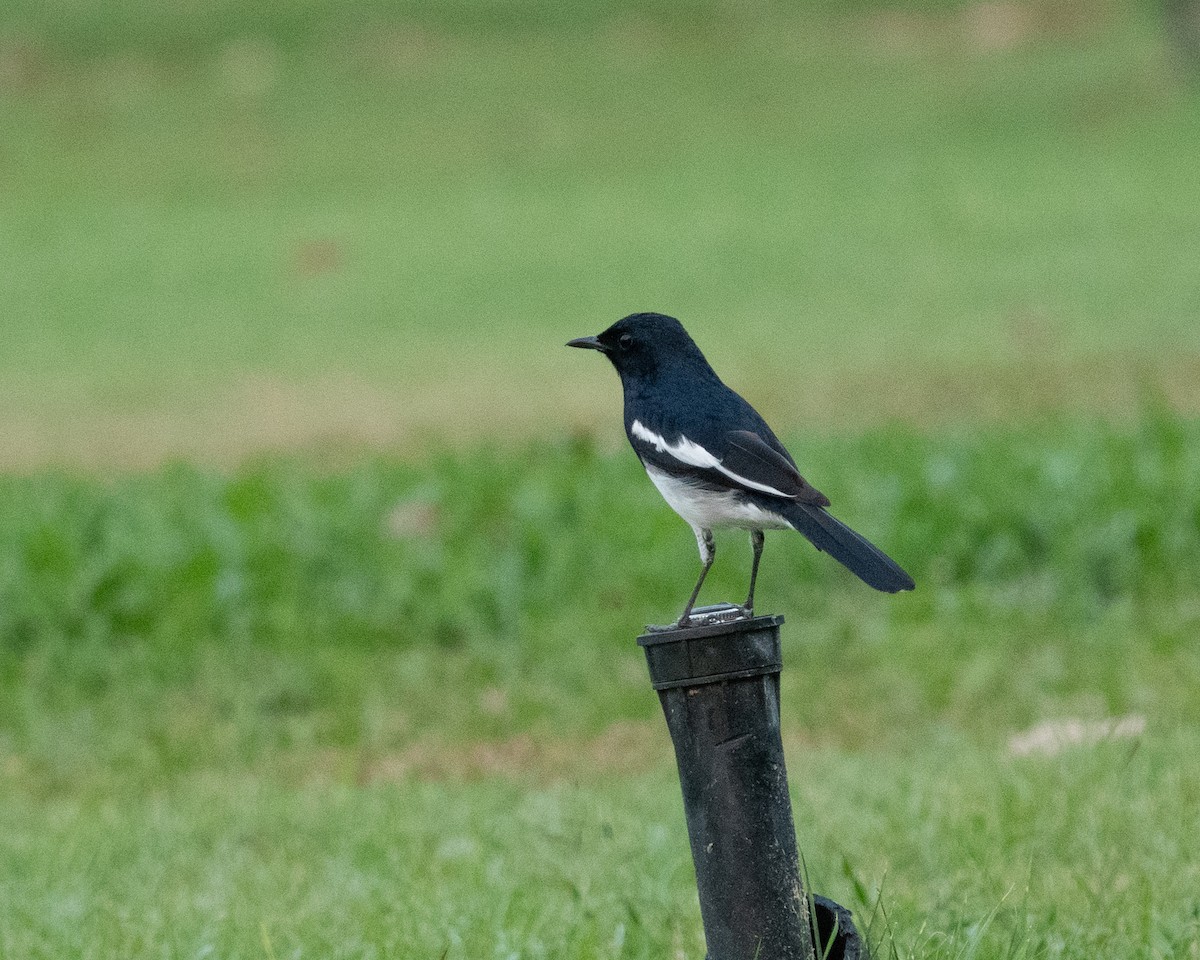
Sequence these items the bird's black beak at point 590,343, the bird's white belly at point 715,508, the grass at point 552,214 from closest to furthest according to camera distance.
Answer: the bird's white belly at point 715,508
the bird's black beak at point 590,343
the grass at point 552,214

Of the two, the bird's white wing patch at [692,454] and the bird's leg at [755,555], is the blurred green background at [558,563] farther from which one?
the bird's white wing patch at [692,454]

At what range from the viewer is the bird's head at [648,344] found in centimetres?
396

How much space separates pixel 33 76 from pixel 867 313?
2610 centimetres

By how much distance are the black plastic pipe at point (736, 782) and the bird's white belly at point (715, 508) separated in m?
0.19

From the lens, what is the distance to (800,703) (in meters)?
7.99

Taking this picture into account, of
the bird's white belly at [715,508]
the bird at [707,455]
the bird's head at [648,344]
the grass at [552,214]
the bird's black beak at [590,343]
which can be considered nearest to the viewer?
the bird at [707,455]

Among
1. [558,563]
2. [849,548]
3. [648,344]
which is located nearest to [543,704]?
[558,563]

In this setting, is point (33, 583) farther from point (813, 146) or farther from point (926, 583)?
point (813, 146)

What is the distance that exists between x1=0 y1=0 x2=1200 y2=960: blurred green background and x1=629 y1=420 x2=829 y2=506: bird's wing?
3.28 feet

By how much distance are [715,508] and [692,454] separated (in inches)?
4.9

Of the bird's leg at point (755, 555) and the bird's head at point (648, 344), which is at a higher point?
the bird's head at point (648, 344)

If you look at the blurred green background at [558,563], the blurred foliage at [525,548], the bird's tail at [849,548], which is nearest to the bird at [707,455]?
the bird's tail at [849,548]

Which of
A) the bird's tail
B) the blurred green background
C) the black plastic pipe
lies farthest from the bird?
the blurred green background

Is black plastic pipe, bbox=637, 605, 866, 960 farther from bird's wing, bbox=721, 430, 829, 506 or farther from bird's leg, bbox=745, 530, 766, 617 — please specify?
bird's wing, bbox=721, 430, 829, 506
